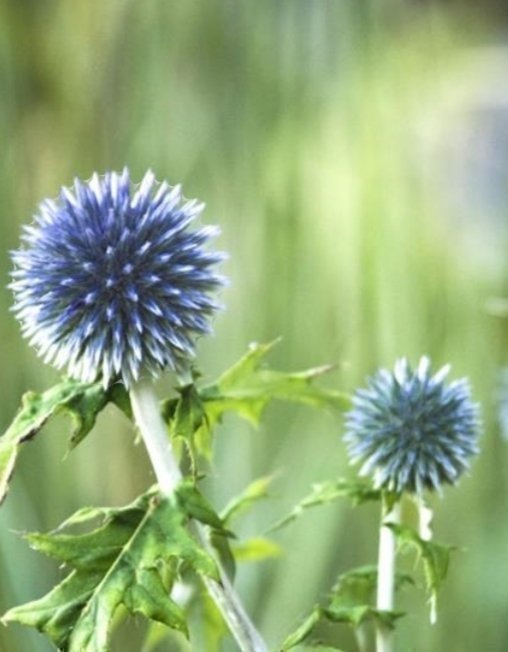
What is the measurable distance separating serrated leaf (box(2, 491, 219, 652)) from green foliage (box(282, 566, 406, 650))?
81 mm

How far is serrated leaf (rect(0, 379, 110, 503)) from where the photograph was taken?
552 mm

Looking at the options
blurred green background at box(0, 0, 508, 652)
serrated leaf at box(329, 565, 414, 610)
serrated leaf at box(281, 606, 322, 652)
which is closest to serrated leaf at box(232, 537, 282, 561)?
serrated leaf at box(329, 565, 414, 610)

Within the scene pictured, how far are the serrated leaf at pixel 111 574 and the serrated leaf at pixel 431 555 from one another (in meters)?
0.14

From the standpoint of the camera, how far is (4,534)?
113cm

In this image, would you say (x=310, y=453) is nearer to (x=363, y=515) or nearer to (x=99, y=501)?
(x=363, y=515)

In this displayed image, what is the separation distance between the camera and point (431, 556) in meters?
0.63

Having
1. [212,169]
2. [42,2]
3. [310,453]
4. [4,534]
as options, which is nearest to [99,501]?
[4,534]

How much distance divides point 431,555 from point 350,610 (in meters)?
0.06

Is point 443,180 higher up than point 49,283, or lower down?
higher up

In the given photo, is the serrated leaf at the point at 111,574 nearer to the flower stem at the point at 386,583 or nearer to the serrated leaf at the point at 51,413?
the serrated leaf at the point at 51,413

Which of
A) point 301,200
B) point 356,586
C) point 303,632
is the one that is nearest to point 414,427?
point 356,586

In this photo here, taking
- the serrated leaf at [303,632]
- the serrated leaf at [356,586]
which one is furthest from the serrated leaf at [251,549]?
the serrated leaf at [303,632]

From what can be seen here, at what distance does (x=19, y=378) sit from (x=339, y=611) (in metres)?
0.62

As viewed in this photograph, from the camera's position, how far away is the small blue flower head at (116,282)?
0.63 m
